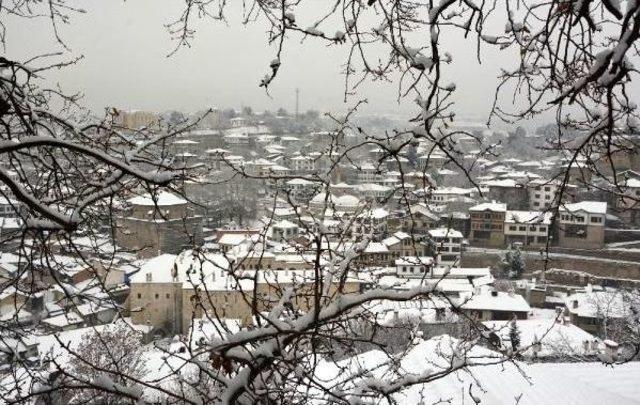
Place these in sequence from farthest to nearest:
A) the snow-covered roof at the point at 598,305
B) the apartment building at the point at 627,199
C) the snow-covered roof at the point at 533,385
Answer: the snow-covered roof at the point at 598,305
the snow-covered roof at the point at 533,385
the apartment building at the point at 627,199

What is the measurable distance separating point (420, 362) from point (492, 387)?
1.57 m

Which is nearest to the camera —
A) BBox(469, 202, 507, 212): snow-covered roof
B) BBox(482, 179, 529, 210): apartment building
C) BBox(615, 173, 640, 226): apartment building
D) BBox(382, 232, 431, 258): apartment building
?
BBox(615, 173, 640, 226): apartment building

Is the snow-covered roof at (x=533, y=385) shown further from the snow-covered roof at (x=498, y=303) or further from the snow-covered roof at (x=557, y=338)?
the snow-covered roof at (x=498, y=303)

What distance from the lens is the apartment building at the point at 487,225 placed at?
83.5ft

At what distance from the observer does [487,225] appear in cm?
2572

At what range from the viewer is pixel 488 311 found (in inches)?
654

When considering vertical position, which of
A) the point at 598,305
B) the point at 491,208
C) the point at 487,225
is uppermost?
the point at 491,208

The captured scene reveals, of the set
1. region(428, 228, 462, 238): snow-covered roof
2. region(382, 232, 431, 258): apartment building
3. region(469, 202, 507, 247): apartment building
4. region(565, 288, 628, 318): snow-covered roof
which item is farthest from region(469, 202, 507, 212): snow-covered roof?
region(565, 288, 628, 318): snow-covered roof

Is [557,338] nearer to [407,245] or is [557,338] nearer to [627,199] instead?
[407,245]

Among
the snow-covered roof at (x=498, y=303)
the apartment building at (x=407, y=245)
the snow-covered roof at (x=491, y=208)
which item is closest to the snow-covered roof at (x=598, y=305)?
the snow-covered roof at (x=498, y=303)

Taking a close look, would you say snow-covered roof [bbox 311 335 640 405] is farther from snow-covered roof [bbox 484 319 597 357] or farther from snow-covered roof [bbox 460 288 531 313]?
snow-covered roof [bbox 460 288 531 313]

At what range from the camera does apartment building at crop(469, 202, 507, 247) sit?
2544cm

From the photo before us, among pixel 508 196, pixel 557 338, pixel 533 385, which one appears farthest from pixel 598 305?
pixel 508 196

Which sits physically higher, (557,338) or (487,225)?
(487,225)
